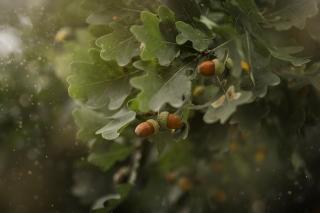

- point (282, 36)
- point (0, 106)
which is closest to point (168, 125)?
point (282, 36)

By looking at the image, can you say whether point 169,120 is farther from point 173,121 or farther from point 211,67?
point 211,67

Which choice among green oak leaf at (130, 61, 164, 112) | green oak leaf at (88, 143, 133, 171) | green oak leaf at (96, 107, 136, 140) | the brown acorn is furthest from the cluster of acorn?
green oak leaf at (88, 143, 133, 171)

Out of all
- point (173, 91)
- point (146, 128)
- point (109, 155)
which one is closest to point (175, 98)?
point (173, 91)

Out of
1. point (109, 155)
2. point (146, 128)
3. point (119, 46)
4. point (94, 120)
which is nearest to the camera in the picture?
point (146, 128)

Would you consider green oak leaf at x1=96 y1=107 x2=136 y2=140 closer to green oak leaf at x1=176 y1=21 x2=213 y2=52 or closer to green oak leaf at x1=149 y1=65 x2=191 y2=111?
green oak leaf at x1=149 y1=65 x2=191 y2=111

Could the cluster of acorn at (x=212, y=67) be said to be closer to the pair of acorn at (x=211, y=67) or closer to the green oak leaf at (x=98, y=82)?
the pair of acorn at (x=211, y=67)
